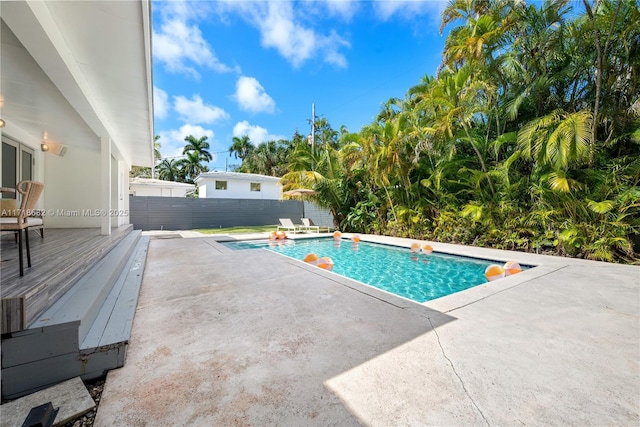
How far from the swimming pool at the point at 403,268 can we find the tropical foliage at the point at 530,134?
6.24ft

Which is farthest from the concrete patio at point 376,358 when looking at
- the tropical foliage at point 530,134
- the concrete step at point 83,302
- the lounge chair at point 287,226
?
the lounge chair at point 287,226

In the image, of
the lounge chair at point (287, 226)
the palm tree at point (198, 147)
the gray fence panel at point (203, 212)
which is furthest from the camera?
the palm tree at point (198, 147)

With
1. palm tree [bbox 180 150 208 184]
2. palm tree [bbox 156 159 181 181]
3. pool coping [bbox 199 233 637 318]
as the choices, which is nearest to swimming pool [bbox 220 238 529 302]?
pool coping [bbox 199 233 637 318]

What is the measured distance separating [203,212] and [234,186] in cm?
491

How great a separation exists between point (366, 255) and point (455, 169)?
425 cm

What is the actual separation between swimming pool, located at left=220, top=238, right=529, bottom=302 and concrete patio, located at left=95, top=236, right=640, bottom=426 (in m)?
1.77

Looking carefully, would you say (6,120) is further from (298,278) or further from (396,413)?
(396,413)

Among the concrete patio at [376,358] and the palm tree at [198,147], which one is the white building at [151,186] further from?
the concrete patio at [376,358]

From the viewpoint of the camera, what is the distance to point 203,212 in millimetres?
17062

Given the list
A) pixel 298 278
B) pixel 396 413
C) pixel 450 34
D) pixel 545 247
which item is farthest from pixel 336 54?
pixel 396 413

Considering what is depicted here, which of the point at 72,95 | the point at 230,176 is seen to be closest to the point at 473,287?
the point at 72,95

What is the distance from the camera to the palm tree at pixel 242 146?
3447 cm

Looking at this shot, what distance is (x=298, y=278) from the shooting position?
4883mm

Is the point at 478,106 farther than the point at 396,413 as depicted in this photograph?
Yes
